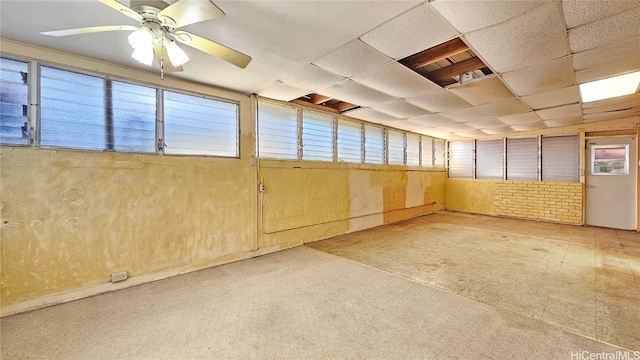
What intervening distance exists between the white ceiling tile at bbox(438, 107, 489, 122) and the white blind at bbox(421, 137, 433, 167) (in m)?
2.26

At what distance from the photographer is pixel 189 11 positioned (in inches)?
60.2

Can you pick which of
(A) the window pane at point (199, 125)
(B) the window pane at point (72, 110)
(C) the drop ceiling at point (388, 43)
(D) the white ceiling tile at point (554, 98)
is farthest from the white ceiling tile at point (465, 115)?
(B) the window pane at point (72, 110)

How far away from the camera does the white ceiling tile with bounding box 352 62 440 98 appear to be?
2.95 m

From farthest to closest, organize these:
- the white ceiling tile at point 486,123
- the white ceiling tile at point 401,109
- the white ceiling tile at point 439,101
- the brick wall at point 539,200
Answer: the brick wall at point 539,200 < the white ceiling tile at point 486,123 < the white ceiling tile at point 401,109 < the white ceiling tile at point 439,101

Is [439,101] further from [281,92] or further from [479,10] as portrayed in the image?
[281,92]

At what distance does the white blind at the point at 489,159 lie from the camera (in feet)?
24.3

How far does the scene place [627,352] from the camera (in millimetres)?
1748

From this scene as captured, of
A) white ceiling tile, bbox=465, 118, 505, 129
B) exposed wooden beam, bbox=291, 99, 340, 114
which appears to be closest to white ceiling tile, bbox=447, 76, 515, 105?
white ceiling tile, bbox=465, 118, 505, 129

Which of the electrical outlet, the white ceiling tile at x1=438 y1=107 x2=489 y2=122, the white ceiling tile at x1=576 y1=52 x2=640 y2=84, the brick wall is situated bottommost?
the electrical outlet

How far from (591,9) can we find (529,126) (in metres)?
5.24

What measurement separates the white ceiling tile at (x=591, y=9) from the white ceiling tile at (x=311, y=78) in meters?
2.06

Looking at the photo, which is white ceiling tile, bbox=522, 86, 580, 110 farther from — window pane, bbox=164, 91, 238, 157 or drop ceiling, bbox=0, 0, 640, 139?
window pane, bbox=164, 91, 238, 157

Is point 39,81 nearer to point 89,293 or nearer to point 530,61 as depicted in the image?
point 89,293

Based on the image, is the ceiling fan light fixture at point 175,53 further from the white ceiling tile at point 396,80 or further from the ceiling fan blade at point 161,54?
the white ceiling tile at point 396,80
